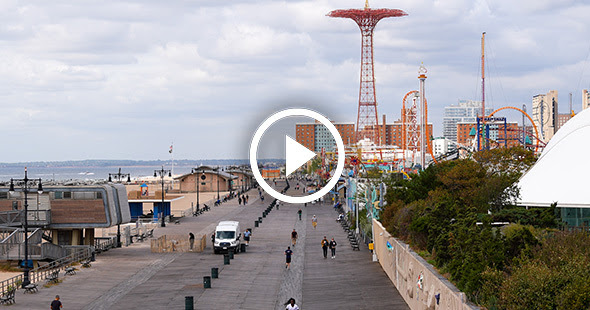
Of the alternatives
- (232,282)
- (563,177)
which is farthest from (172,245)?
(563,177)

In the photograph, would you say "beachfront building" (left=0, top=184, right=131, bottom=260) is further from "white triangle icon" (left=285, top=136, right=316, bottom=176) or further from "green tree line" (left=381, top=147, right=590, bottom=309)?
"white triangle icon" (left=285, top=136, right=316, bottom=176)

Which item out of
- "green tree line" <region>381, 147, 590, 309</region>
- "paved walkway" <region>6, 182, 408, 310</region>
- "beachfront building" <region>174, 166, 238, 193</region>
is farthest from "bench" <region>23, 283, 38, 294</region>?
"beachfront building" <region>174, 166, 238, 193</region>

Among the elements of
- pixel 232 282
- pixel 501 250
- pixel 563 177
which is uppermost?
pixel 563 177

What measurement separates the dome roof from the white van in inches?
707

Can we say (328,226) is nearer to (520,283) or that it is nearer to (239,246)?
(239,246)

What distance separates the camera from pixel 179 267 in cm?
4291

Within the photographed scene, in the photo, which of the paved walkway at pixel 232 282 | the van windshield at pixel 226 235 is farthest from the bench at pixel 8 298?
the van windshield at pixel 226 235

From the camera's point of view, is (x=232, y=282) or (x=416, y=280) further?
(x=232, y=282)

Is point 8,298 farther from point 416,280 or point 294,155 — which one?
point 416,280

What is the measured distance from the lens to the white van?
49.3 meters

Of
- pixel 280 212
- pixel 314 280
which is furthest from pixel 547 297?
pixel 280 212

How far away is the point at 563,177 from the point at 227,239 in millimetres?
20799

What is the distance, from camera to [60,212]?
49688 millimetres

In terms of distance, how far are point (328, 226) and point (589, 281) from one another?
56.1m
